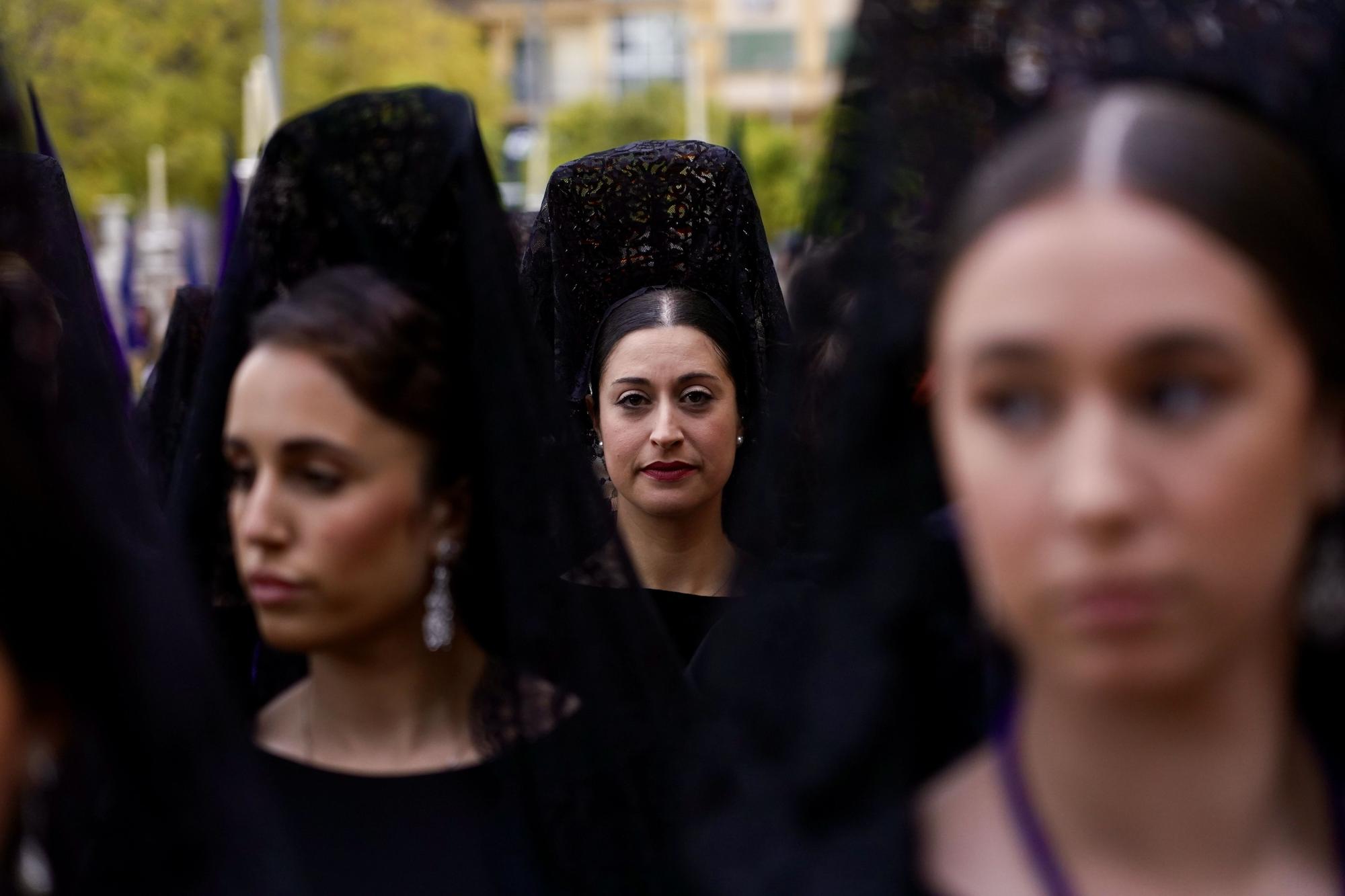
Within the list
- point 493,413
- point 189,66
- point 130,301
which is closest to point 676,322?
point 493,413

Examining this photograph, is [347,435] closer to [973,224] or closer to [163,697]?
[163,697]

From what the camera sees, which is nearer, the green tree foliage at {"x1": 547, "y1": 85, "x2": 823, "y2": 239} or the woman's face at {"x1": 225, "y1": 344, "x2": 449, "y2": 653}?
the woman's face at {"x1": 225, "y1": 344, "x2": 449, "y2": 653}

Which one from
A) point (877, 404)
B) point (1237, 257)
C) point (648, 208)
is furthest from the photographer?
Result: point (648, 208)

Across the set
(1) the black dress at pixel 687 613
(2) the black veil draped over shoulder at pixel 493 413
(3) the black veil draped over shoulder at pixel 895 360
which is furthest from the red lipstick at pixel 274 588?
(1) the black dress at pixel 687 613

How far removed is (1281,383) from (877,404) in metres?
0.43

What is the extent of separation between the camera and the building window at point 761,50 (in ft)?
162

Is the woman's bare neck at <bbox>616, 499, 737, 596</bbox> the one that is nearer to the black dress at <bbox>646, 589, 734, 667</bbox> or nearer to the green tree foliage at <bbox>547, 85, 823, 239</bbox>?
the black dress at <bbox>646, 589, 734, 667</bbox>

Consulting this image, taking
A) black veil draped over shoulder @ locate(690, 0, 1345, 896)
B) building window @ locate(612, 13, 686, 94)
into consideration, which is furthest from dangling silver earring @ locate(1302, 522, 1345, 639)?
building window @ locate(612, 13, 686, 94)

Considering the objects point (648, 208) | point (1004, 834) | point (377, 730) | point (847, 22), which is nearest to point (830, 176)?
point (847, 22)

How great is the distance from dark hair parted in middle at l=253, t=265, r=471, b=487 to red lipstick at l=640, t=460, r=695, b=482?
1.58 meters

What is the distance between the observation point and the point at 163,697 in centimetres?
201

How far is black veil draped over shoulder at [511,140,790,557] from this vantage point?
4398 millimetres

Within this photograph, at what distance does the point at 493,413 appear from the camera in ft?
8.39

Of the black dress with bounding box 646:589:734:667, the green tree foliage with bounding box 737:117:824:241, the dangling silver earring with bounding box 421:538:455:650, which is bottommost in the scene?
the green tree foliage with bounding box 737:117:824:241
